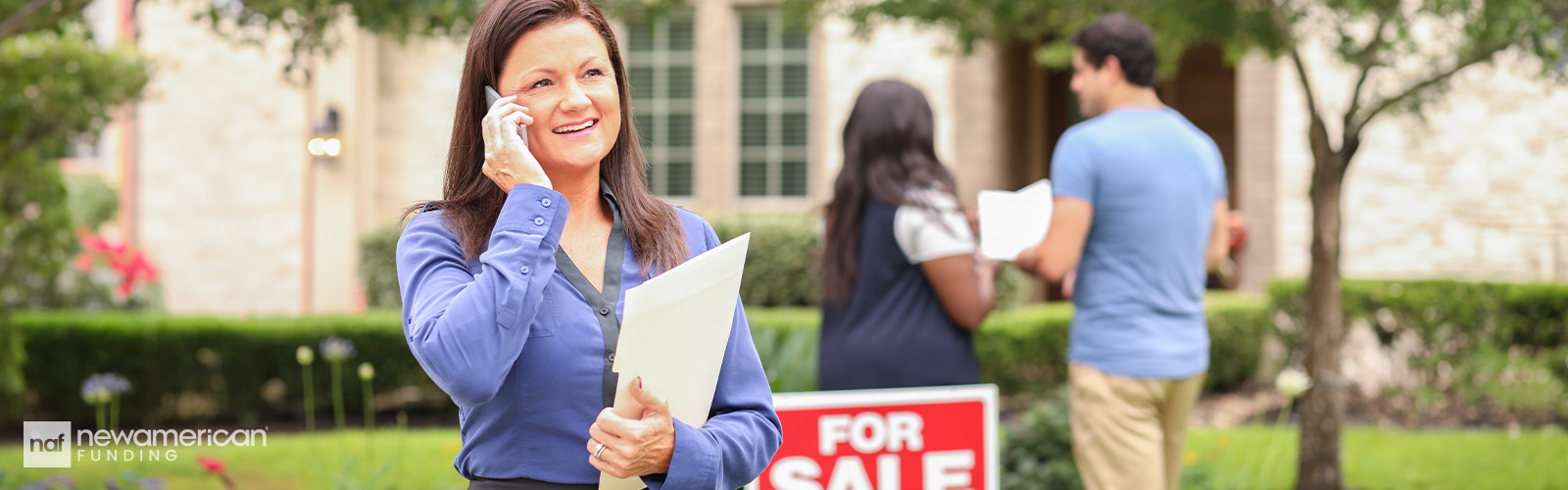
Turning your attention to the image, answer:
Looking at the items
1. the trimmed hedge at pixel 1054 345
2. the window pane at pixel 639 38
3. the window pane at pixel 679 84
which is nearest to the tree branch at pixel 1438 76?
the trimmed hedge at pixel 1054 345

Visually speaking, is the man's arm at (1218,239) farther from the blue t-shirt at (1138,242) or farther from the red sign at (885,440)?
the red sign at (885,440)

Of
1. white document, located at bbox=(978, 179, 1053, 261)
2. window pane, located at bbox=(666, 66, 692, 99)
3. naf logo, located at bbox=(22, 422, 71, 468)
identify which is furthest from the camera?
window pane, located at bbox=(666, 66, 692, 99)

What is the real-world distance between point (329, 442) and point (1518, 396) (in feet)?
24.0

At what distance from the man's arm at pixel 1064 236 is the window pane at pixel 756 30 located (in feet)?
27.4

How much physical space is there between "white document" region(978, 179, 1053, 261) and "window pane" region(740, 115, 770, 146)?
326 inches

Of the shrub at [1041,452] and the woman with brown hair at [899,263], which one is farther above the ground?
the woman with brown hair at [899,263]

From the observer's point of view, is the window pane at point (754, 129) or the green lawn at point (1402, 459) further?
the window pane at point (754, 129)

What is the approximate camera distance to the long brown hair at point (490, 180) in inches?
63.7

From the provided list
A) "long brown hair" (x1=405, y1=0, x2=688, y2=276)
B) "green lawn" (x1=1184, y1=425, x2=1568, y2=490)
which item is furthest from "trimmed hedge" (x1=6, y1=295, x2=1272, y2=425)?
"long brown hair" (x1=405, y1=0, x2=688, y2=276)

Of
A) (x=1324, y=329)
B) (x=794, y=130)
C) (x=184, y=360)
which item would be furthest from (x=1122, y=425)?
(x=794, y=130)

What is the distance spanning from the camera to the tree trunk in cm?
500

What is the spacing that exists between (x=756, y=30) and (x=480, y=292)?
33.3 ft

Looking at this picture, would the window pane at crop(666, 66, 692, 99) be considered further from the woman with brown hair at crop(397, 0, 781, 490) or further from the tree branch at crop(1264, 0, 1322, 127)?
the woman with brown hair at crop(397, 0, 781, 490)

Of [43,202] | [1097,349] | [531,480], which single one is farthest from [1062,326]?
[531,480]
